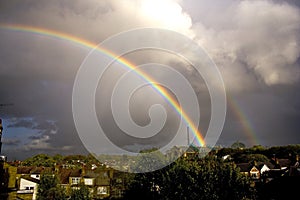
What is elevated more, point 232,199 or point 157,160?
point 157,160

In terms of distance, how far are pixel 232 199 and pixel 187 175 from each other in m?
4.85

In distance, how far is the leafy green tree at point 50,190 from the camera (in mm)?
46531

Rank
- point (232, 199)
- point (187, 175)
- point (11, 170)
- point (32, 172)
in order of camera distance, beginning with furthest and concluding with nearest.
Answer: point (32, 172) → point (187, 175) → point (232, 199) → point (11, 170)

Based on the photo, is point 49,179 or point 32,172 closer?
point 49,179

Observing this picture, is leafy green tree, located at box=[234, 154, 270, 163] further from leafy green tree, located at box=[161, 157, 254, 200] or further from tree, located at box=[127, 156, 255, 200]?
leafy green tree, located at box=[161, 157, 254, 200]

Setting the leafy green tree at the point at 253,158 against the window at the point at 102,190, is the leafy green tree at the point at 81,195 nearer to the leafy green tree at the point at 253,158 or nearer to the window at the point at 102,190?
the window at the point at 102,190

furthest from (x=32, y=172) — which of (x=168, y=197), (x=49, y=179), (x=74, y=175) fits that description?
(x=168, y=197)

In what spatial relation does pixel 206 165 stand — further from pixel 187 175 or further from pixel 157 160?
pixel 157 160

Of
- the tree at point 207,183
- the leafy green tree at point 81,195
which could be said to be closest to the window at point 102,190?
the leafy green tree at point 81,195

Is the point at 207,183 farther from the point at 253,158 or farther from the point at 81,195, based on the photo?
the point at 253,158

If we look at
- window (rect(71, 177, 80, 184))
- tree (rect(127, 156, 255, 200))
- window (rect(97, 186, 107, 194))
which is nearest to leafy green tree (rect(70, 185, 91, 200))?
tree (rect(127, 156, 255, 200))

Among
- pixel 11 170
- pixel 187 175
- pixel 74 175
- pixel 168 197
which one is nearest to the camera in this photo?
pixel 11 170

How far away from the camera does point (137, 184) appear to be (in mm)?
40719

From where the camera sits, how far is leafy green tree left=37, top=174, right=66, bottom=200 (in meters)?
46.5
